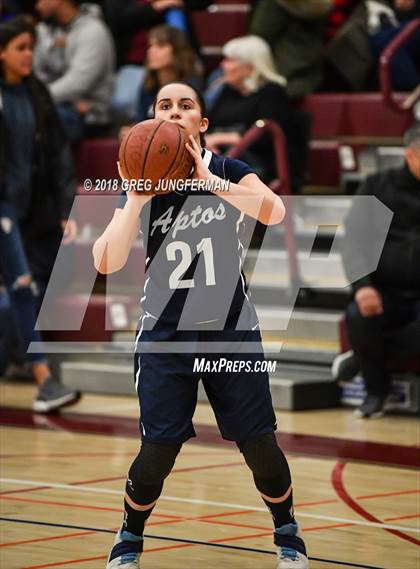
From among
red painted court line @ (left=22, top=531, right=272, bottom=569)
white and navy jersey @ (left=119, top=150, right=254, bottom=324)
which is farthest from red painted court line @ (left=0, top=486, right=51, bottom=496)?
white and navy jersey @ (left=119, top=150, right=254, bottom=324)

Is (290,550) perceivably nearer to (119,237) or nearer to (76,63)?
(119,237)

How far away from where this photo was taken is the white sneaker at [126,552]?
4.05 m

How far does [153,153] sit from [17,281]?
3533mm

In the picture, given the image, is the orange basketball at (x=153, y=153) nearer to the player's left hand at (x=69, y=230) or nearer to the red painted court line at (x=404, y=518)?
the red painted court line at (x=404, y=518)

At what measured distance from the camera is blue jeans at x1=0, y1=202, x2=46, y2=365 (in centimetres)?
725

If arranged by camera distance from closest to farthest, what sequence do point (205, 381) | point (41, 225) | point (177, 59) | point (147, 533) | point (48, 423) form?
point (205, 381)
point (147, 533)
point (48, 423)
point (41, 225)
point (177, 59)

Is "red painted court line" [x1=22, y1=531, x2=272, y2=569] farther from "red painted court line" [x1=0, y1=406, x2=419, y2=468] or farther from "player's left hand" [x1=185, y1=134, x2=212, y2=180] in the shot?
"red painted court line" [x1=0, y1=406, x2=419, y2=468]

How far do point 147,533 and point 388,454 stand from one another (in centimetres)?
187

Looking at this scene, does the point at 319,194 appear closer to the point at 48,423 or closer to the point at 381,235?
the point at 381,235

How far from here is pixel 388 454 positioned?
20.5 feet

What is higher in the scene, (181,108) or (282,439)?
(181,108)

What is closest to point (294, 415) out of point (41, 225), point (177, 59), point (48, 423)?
point (48, 423)

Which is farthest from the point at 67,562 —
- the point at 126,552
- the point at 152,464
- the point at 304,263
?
the point at 304,263

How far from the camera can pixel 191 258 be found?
13.5 feet
